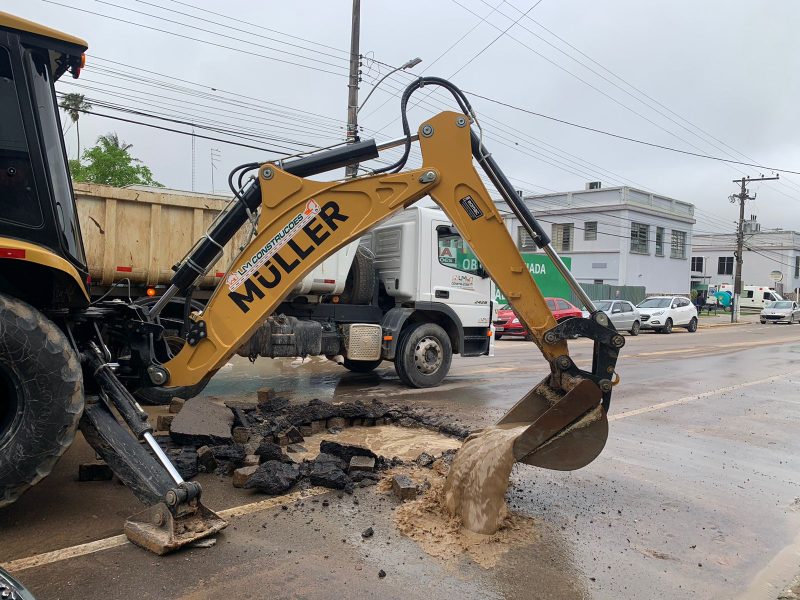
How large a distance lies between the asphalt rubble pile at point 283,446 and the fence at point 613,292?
87.4 ft

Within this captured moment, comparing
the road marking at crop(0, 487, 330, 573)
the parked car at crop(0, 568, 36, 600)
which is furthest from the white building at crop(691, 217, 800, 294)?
the parked car at crop(0, 568, 36, 600)

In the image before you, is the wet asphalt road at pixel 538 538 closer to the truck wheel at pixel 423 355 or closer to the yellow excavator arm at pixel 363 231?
the yellow excavator arm at pixel 363 231

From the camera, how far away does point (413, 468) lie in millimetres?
5531

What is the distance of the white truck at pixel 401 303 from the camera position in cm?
952

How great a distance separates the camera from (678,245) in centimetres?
4303

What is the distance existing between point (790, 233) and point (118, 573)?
68365 mm

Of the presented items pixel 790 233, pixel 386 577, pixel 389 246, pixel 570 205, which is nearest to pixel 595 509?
pixel 386 577

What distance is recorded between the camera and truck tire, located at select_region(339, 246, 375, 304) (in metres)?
9.95

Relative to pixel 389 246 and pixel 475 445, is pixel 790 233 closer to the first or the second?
pixel 389 246

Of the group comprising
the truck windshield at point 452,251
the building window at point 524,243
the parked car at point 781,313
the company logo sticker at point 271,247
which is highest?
the building window at point 524,243

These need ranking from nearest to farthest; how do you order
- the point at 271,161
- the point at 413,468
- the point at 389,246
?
1. the point at 271,161
2. the point at 413,468
3. the point at 389,246

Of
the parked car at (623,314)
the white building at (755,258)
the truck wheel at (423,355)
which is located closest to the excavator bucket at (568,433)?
the truck wheel at (423,355)

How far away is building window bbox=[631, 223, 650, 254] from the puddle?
35704mm

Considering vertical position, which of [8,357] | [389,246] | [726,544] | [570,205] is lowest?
[726,544]
